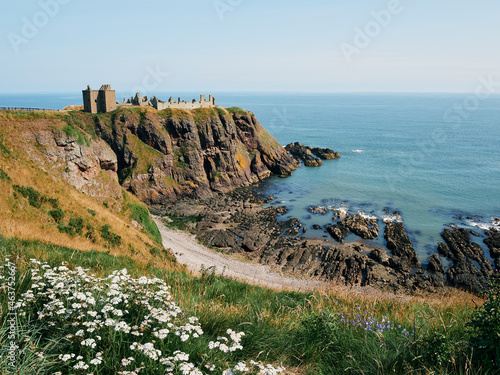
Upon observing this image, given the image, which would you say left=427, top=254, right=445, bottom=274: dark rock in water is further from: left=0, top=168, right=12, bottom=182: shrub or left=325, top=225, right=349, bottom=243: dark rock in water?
left=0, top=168, right=12, bottom=182: shrub

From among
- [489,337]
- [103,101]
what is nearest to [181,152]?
[103,101]

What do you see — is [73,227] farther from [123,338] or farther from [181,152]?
[181,152]

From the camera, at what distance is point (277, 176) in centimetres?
7981

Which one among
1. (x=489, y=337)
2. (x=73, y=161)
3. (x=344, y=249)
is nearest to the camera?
(x=489, y=337)

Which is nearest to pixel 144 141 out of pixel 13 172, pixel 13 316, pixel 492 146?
pixel 13 172

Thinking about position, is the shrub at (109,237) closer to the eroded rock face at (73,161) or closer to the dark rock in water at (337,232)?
the eroded rock face at (73,161)

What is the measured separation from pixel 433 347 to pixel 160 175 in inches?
2404

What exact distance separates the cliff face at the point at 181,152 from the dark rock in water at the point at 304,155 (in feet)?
40.0

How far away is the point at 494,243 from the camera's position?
1665 inches

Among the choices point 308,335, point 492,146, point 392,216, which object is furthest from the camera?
point 492,146

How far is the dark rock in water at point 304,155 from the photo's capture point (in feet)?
298

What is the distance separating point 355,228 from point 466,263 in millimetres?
14042

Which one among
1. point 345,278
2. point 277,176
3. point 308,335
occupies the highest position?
point 308,335

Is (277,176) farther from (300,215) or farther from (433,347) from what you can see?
(433,347)
